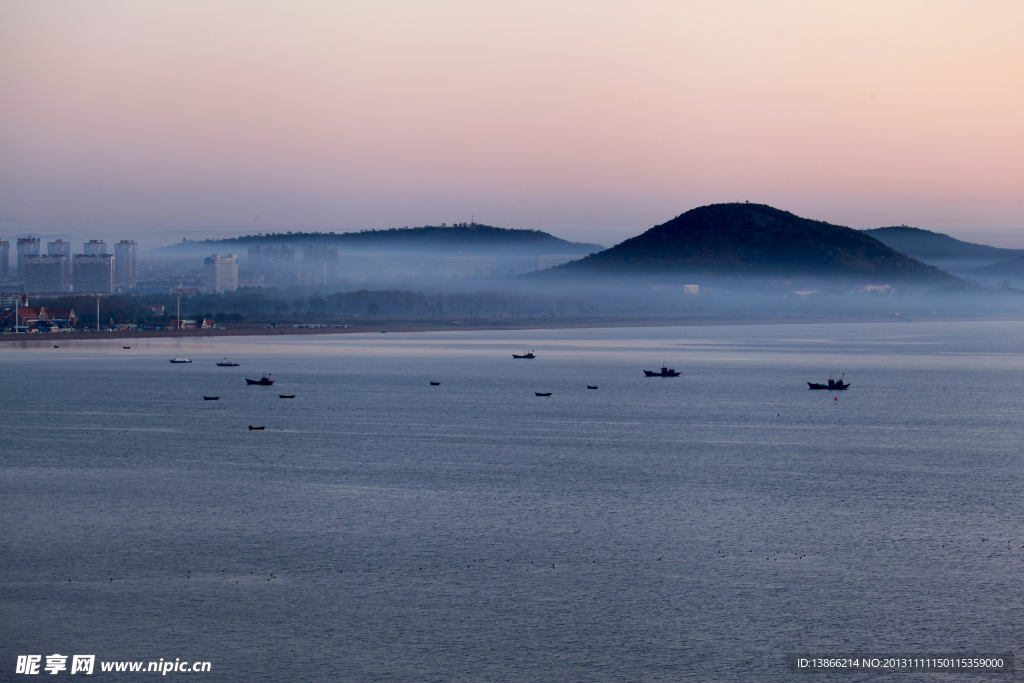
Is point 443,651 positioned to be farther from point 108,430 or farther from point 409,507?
point 108,430

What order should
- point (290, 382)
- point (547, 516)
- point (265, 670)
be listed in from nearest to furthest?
point (265, 670) < point (547, 516) < point (290, 382)

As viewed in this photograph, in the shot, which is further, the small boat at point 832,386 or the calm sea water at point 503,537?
the small boat at point 832,386

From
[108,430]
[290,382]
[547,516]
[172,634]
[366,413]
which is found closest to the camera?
[172,634]

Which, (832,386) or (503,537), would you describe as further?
(832,386)

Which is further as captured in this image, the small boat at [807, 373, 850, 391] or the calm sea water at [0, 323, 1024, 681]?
the small boat at [807, 373, 850, 391]

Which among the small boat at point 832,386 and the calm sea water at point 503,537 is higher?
the small boat at point 832,386

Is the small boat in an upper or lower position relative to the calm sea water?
upper

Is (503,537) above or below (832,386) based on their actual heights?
below

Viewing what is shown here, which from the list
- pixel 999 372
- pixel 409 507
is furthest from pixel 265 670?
pixel 999 372
